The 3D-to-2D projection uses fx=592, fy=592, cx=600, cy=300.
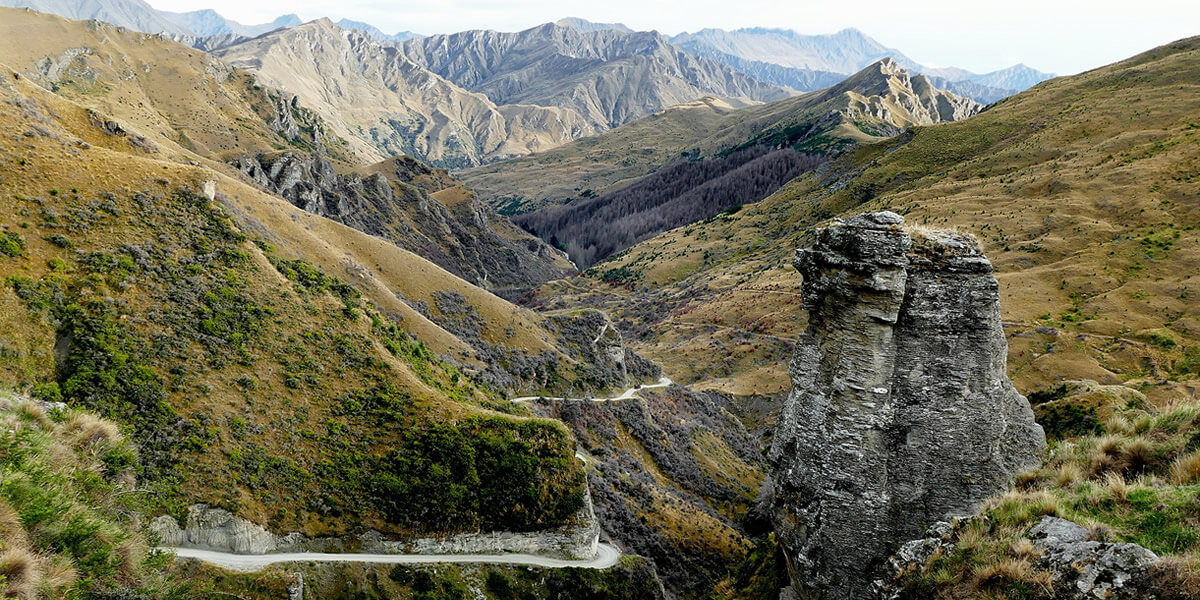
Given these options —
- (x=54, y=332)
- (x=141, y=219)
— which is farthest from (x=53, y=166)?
(x=54, y=332)

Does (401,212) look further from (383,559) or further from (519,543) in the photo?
(383,559)

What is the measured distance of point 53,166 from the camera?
35625 millimetres

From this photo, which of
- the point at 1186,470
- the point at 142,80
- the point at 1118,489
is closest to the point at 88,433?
the point at 1118,489

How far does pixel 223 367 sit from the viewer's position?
105ft

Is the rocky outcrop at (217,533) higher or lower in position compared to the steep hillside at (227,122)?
lower

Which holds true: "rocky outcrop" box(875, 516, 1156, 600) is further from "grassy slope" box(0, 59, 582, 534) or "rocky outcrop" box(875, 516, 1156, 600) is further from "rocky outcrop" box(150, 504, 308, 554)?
"rocky outcrop" box(150, 504, 308, 554)

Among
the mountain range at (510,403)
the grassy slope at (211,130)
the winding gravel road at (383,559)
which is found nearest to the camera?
the mountain range at (510,403)

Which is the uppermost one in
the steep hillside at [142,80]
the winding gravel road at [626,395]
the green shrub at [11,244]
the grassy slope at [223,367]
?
the steep hillside at [142,80]

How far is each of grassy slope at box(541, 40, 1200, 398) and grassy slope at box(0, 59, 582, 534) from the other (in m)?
46.4

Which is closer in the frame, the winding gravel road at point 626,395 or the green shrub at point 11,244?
the green shrub at point 11,244

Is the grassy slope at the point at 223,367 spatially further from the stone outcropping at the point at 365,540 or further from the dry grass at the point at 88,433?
the dry grass at the point at 88,433

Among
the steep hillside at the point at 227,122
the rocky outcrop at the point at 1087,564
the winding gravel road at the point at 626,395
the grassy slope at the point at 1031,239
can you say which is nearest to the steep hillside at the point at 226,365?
the winding gravel road at the point at 626,395

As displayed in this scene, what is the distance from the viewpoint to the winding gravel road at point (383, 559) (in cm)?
2680

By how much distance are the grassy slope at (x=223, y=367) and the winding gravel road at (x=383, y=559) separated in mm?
1513
